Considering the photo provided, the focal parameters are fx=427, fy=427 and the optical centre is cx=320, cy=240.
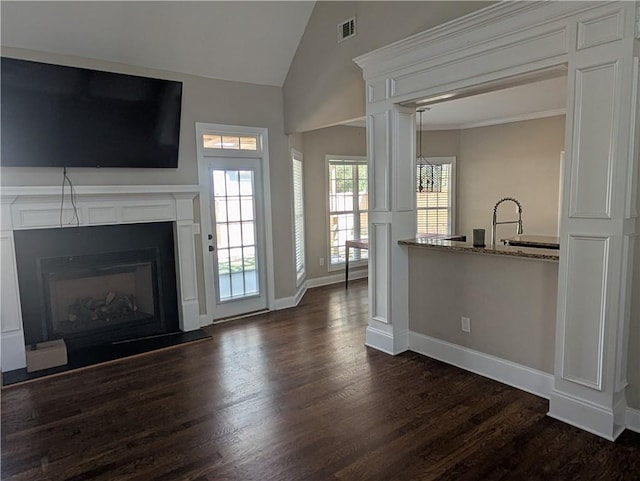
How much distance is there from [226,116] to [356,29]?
1.74 m

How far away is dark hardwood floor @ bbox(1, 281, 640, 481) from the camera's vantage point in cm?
235

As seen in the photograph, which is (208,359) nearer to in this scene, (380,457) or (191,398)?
(191,398)

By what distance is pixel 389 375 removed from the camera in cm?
349

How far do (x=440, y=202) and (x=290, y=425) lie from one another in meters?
5.94

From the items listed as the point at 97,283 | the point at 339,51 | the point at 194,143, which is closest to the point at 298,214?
the point at 194,143

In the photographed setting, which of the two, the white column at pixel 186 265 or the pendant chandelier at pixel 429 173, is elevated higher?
the pendant chandelier at pixel 429 173

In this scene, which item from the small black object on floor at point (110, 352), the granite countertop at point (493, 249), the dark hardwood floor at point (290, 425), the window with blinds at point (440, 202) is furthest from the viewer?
the window with blinds at point (440, 202)

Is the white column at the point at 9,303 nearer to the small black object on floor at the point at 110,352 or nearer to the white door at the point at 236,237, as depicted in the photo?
the small black object on floor at the point at 110,352

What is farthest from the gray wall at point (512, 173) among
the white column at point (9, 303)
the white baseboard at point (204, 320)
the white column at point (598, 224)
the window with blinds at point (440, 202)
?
the white column at point (9, 303)

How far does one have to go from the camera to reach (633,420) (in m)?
2.63

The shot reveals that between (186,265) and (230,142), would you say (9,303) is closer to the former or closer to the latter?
(186,265)

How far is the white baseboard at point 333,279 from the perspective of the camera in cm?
680

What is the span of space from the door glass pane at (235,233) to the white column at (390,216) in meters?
1.86

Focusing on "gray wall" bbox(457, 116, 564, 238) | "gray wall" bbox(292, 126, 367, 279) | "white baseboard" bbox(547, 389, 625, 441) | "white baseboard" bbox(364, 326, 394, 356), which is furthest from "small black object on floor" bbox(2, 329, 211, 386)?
"gray wall" bbox(457, 116, 564, 238)
